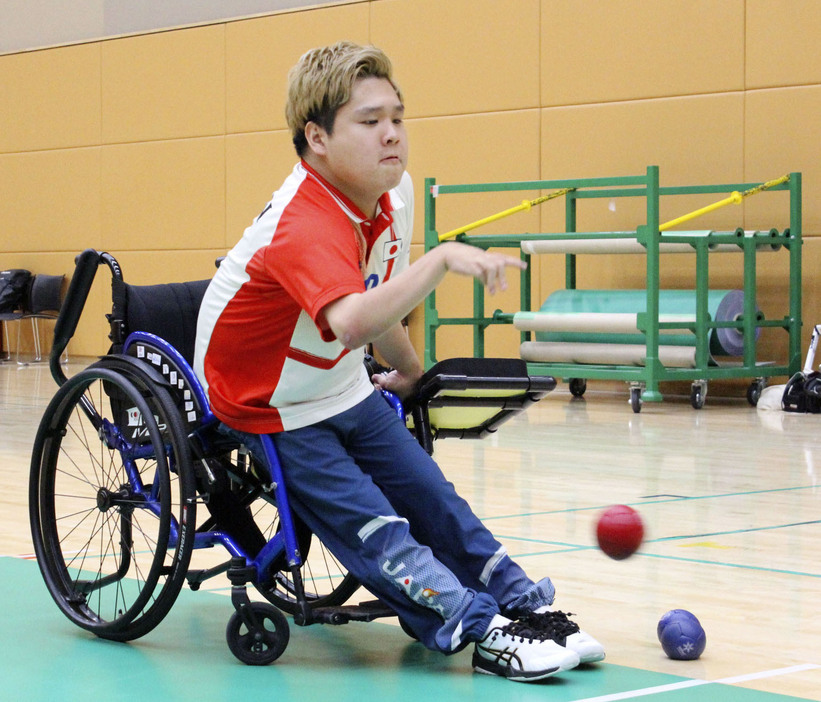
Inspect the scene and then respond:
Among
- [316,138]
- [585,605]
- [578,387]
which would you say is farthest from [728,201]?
[316,138]

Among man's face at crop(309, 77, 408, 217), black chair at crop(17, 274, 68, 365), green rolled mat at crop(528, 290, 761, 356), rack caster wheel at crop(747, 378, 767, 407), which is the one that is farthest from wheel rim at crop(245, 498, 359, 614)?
black chair at crop(17, 274, 68, 365)

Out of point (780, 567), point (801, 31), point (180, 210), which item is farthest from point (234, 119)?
point (780, 567)

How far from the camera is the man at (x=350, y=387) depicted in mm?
2014

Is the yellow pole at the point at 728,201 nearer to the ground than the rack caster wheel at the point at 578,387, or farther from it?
farther from it

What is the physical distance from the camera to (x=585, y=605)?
2541 mm

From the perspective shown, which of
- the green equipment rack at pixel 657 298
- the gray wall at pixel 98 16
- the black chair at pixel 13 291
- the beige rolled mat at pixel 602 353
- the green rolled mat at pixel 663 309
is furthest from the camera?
the black chair at pixel 13 291

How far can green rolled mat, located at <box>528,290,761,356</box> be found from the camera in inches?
277

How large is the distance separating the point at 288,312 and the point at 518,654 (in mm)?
647

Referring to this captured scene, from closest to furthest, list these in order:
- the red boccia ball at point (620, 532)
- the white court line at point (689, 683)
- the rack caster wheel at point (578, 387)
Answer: the white court line at point (689, 683)
the red boccia ball at point (620, 532)
the rack caster wheel at point (578, 387)

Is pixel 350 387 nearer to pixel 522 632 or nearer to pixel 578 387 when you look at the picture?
pixel 522 632

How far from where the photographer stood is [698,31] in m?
7.64

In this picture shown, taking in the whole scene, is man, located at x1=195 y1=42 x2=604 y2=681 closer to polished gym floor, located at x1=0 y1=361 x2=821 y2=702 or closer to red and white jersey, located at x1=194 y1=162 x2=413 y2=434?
red and white jersey, located at x1=194 y1=162 x2=413 y2=434

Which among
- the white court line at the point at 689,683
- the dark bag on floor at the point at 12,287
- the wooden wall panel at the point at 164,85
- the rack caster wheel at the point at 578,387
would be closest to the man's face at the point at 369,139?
the white court line at the point at 689,683

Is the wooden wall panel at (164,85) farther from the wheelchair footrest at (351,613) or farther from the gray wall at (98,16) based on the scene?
the wheelchair footrest at (351,613)
